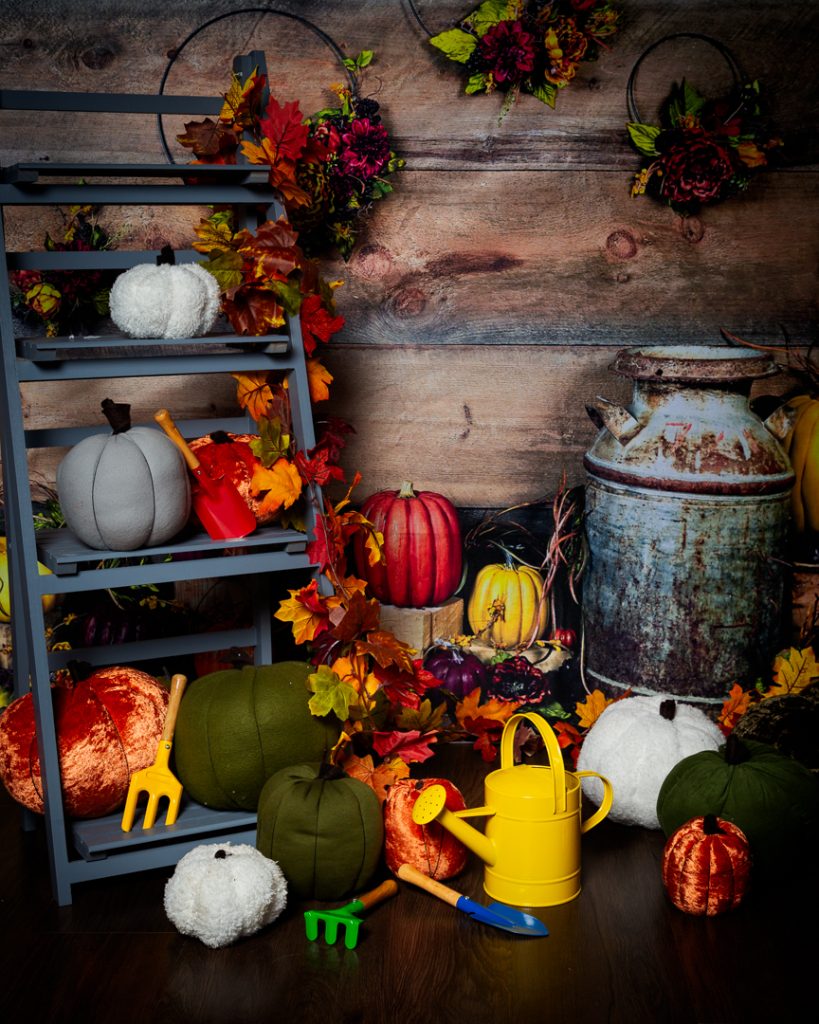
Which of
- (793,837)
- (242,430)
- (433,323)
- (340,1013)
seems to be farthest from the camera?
(433,323)

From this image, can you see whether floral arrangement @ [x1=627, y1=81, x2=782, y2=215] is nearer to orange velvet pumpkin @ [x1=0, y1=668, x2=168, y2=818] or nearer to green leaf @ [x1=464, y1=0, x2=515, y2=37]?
green leaf @ [x1=464, y1=0, x2=515, y2=37]

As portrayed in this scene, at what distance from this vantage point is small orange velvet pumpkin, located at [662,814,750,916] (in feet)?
7.30

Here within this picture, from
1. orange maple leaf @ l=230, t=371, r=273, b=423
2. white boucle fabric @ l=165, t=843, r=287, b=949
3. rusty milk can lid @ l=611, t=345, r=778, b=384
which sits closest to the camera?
white boucle fabric @ l=165, t=843, r=287, b=949

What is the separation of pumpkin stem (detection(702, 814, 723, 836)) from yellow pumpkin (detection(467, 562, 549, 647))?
3.69 ft

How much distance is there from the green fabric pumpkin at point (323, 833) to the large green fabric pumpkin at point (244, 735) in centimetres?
15

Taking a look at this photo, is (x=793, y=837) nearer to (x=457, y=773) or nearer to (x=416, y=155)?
(x=457, y=773)

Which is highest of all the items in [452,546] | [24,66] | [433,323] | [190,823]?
[24,66]

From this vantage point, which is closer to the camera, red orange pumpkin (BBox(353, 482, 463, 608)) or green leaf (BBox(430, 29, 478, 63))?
green leaf (BBox(430, 29, 478, 63))

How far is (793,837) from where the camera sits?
7.73 feet

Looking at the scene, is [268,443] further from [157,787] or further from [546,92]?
[546,92]

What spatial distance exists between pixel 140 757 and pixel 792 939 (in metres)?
1.43

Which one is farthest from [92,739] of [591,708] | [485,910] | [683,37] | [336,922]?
Answer: [683,37]

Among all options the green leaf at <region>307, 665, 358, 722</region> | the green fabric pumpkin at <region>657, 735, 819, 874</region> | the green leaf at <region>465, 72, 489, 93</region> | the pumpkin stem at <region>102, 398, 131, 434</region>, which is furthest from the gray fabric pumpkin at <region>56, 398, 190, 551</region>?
the green leaf at <region>465, 72, 489, 93</region>

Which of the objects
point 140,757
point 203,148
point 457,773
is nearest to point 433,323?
point 203,148
